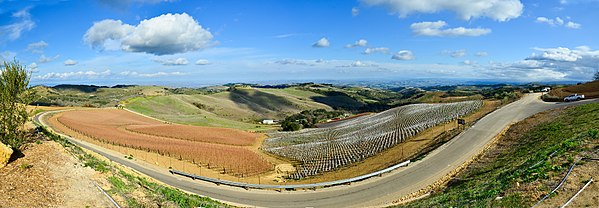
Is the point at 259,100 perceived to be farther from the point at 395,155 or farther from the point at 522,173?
the point at 522,173

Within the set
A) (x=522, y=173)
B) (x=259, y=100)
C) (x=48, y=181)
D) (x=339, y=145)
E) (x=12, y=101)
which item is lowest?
(x=339, y=145)

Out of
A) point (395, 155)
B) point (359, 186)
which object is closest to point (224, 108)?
point (395, 155)

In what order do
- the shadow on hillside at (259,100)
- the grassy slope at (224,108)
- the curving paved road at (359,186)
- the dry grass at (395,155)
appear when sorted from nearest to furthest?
the curving paved road at (359,186), the dry grass at (395,155), the grassy slope at (224,108), the shadow on hillside at (259,100)

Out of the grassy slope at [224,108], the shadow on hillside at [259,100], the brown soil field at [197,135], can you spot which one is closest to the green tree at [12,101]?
the brown soil field at [197,135]

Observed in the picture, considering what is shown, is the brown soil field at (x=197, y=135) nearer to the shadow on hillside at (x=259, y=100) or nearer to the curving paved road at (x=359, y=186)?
the curving paved road at (x=359, y=186)

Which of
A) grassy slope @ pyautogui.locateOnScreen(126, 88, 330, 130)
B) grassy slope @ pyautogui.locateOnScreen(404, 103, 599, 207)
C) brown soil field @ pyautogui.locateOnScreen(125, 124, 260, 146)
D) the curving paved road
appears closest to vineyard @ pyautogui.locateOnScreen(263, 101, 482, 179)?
brown soil field @ pyautogui.locateOnScreen(125, 124, 260, 146)

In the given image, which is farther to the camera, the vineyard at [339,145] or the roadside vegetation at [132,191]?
the vineyard at [339,145]

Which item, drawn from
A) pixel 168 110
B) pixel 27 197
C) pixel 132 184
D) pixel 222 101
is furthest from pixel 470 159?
pixel 222 101

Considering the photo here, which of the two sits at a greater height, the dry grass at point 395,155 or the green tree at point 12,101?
the green tree at point 12,101
